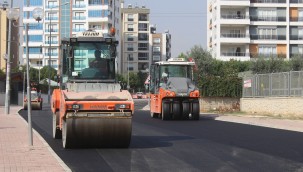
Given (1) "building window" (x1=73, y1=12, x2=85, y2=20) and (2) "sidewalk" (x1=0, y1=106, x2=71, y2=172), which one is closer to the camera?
(2) "sidewalk" (x1=0, y1=106, x2=71, y2=172)

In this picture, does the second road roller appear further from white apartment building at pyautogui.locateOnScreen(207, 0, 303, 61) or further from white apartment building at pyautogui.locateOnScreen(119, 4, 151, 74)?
white apartment building at pyautogui.locateOnScreen(119, 4, 151, 74)

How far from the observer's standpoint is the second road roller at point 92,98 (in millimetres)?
13922

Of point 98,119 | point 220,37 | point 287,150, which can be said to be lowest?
point 287,150

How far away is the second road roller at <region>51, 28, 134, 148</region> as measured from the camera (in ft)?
45.7

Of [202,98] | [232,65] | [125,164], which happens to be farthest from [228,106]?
[125,164]

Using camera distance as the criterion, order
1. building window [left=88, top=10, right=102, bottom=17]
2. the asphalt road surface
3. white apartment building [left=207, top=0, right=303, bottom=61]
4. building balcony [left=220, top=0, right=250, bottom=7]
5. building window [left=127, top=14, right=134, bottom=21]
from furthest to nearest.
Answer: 1. building window [left=127, top=14, right=134, bottom=21]
2. building window [left=88, top=10, right=102, bottom=17]
3. white apartment building [left=207, top=0, right=303, bottom=61]
4. building balcony [left=220, top=0, right=250, bottom=7]
5. the asphalt road surface

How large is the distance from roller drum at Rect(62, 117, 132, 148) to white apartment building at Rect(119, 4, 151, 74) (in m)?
128

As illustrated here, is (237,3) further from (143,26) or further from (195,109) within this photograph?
(143,26)

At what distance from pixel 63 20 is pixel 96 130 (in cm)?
10299

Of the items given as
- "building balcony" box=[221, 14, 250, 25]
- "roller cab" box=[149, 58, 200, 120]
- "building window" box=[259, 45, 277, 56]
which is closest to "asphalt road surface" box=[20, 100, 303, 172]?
"roller cab" box=[149, 58, 200, 120]

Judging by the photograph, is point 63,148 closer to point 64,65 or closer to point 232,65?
point 64,65

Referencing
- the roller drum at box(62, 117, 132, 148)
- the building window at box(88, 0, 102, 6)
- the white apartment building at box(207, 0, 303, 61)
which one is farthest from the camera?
the building window at box(88, 0, 102, 6)

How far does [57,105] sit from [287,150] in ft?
22.1

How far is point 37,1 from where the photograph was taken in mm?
113875
